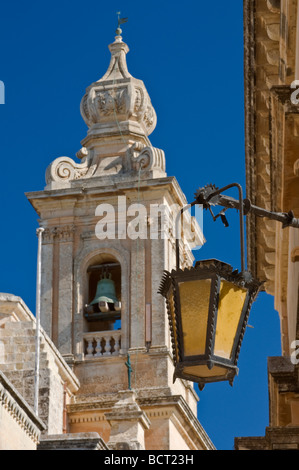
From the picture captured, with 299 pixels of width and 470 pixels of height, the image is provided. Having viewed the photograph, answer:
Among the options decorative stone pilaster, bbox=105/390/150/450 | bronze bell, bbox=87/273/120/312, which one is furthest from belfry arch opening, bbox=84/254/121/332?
decorative stone pilaster, bbox=105/390/150/450

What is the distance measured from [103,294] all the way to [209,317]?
28.0 meters

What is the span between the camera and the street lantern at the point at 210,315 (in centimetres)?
899

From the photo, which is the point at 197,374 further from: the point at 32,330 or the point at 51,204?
the point at 51,204

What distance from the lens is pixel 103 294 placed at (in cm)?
3691

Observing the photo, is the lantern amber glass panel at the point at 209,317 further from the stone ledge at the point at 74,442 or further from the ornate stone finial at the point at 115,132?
the ornate stone finial at the point at 115,132

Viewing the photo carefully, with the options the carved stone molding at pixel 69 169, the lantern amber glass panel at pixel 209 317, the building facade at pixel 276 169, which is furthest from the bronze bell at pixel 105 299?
the lantern amber glass panel at pixel 209 317

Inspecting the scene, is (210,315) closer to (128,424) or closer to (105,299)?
(128,424)

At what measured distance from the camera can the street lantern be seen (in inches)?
354

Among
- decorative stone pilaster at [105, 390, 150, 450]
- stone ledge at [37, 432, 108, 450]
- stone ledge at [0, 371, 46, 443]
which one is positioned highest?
decorative stone pilaster at [105, 390, 150, 450]

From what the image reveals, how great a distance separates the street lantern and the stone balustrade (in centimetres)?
2766

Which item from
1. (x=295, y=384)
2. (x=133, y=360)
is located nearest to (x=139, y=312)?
(x=133, y=360)

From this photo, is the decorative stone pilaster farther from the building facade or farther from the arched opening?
the building facade

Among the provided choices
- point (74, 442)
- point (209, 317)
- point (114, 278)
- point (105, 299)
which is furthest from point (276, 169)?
point (114, 278)

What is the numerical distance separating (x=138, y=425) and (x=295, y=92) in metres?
19.9
